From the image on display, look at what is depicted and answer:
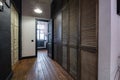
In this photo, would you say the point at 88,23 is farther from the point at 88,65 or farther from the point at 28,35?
the point at 28,35

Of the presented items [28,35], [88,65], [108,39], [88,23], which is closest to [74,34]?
[88,23]

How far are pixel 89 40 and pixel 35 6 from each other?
4607mm

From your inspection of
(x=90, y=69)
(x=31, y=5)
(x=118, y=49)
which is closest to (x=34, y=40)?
(x=31, y=5)

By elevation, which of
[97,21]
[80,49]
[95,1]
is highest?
[95,1]

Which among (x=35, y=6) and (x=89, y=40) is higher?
(x=35, y=6)

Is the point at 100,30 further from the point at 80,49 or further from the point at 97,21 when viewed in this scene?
the point at 80,49

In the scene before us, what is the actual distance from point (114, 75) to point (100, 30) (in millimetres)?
669

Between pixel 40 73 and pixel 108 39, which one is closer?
pixel 108 39

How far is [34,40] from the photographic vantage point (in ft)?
18.2

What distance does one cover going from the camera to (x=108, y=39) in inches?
52.8

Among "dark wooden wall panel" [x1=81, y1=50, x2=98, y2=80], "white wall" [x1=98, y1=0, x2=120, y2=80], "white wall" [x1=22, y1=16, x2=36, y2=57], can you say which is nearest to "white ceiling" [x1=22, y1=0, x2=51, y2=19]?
"white wall" [x1=22, y1=16, x2=36, y2=57]

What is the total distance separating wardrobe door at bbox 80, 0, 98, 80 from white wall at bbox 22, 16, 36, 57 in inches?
152

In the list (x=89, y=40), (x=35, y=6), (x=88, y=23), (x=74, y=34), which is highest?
(x=35, y=6)

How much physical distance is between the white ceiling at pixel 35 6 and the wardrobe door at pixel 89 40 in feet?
12.8
